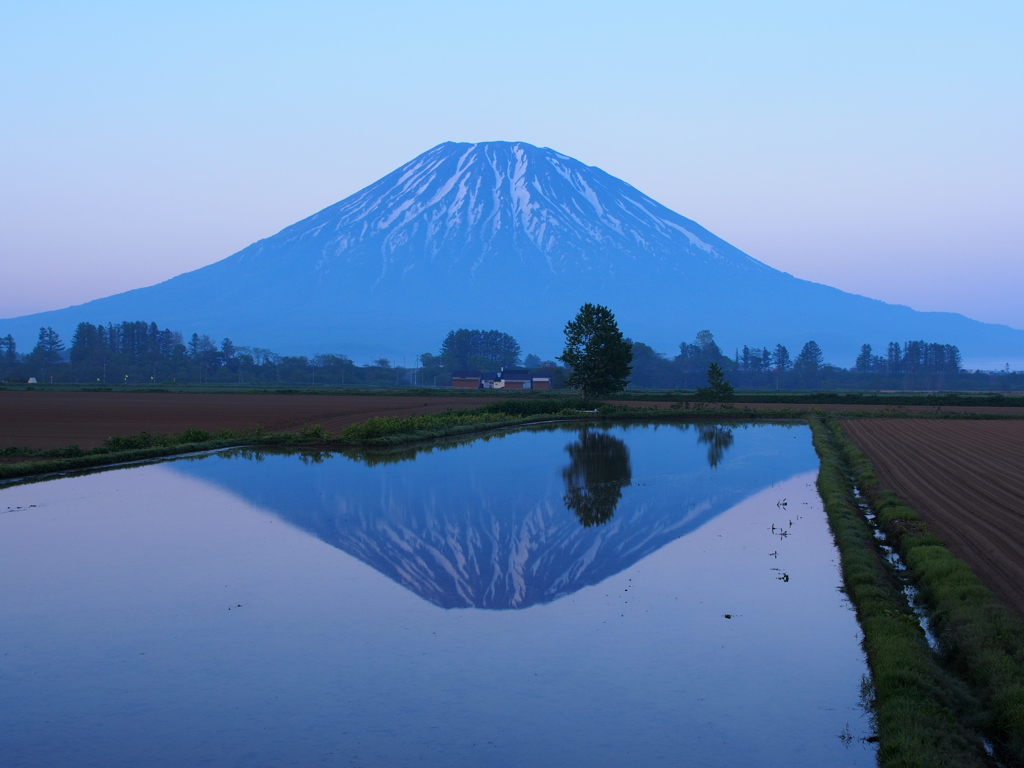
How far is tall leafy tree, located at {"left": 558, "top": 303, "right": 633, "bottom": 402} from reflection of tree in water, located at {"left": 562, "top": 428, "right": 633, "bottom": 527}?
22.9m

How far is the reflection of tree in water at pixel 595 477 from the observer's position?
652 inches

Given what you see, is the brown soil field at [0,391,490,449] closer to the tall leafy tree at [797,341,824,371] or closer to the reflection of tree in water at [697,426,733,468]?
the reflection of tree in water at [697,426,733,468]

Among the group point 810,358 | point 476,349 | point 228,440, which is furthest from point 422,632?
point 810,358

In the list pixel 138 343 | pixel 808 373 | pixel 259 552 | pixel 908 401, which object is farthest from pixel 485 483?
pixel 138 343

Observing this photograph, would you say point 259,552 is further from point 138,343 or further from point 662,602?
point 138,343

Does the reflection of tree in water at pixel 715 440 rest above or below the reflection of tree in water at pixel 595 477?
above

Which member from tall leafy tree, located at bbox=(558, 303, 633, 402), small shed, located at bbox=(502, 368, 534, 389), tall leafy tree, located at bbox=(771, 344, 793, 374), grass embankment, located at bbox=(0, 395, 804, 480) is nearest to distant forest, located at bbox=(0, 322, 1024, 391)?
tall leafy tree, located at bbox=(771, 344, 793, 374)

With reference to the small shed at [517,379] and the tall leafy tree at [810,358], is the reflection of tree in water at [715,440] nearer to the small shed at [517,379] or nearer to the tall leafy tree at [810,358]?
the small shed at [517,379]

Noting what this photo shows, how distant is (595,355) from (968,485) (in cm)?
→ 3877

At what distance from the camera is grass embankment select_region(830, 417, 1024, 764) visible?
6418 millimetres

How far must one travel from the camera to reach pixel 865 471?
68.1 feet

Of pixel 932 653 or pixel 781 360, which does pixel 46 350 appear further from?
pixel 932 653

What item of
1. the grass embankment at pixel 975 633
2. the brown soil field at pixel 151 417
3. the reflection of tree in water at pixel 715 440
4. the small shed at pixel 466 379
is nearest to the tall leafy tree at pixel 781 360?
the small shed at pixel 466 379

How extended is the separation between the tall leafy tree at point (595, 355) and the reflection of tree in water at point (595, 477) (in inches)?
903
